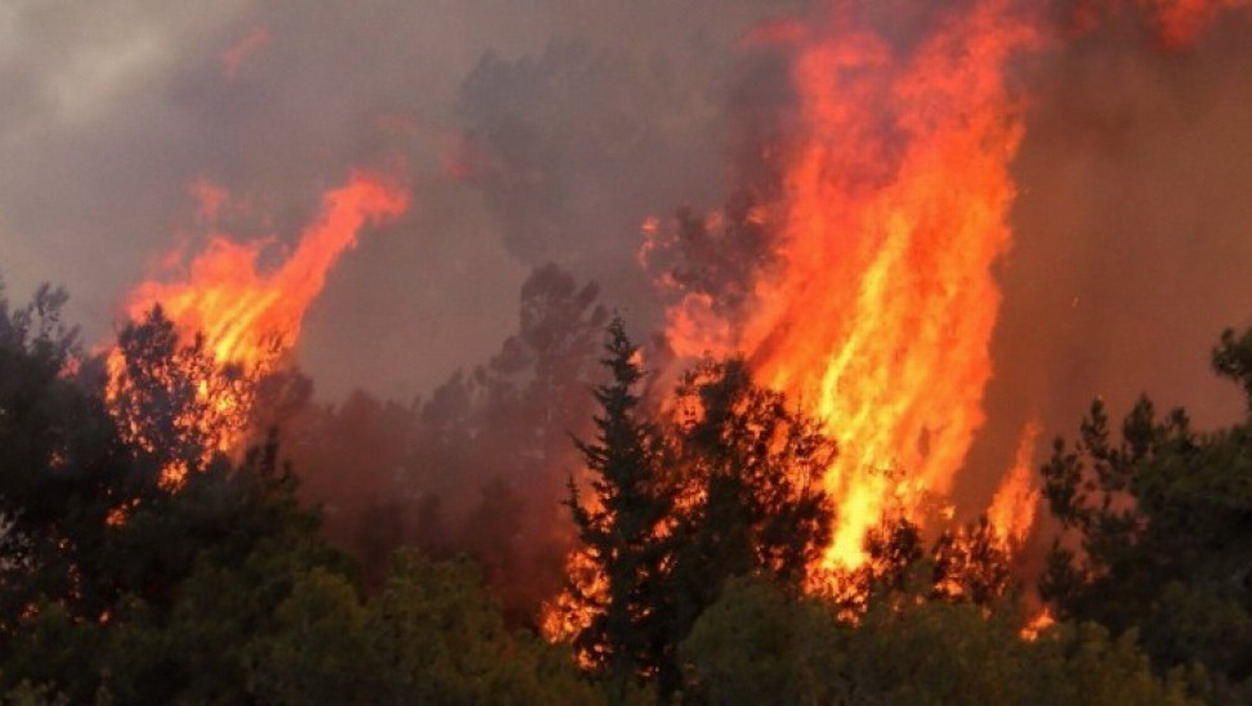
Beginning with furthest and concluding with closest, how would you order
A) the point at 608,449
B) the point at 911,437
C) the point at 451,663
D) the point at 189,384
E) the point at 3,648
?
the point at 911,437 < the point at 189,384 < the point at 608,449 < the point at 3,648 < the point at 451,663

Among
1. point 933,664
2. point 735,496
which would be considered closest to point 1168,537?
point 735,496

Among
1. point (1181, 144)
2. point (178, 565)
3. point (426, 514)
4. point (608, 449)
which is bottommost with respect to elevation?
point (178, 565)

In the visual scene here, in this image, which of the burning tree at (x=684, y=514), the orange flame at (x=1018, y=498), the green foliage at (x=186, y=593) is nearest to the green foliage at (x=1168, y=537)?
the burning tree at (x=684, y=514)

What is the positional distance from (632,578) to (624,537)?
1.07m

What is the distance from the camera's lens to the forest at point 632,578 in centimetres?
1645

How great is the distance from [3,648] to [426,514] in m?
25.7

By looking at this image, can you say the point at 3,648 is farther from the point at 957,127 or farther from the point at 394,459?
the point at 957,127

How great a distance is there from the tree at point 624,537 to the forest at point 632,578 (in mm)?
75

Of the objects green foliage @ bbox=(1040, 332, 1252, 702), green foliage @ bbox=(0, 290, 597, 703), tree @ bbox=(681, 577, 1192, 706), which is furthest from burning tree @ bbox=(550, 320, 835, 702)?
→ tree @ bbox=(681, 577, 1192, 706)

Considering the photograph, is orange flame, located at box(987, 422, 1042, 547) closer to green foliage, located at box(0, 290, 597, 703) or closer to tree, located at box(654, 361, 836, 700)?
tree, located at box(654, 361, 836, 700)

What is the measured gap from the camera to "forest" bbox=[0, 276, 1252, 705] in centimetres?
1645

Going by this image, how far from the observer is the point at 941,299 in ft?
150

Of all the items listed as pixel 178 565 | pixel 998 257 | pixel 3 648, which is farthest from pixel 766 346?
pixel 3 648

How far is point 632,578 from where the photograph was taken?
31.6 meters
